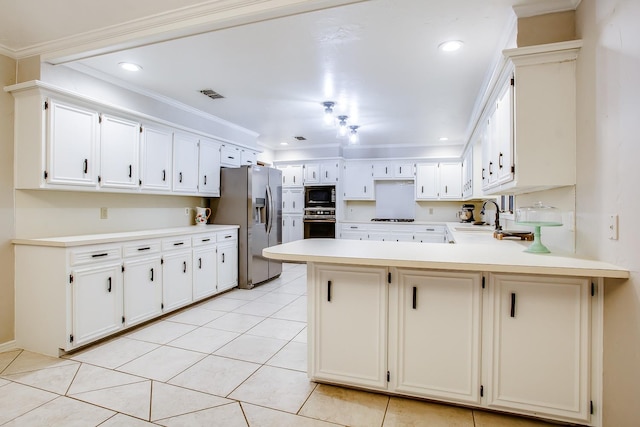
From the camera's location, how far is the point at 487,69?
3.06 meters

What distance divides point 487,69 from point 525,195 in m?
1.23

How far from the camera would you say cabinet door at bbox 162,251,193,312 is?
358cm

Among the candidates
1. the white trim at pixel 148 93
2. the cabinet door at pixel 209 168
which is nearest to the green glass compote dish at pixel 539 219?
the cabinet door at pixel 209 168

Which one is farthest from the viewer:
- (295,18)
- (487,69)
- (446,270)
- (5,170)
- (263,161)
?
(263,161)

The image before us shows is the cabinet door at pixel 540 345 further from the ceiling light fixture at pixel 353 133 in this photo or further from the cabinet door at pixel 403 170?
the cabinet door at pixel 403 170

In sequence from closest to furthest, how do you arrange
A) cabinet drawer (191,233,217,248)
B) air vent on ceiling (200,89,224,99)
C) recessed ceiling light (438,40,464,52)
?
recessed ceiling light (438,40,464,52)
air vent on ceiling (200,89,224,99)
cabinet drawer (191,233,217,248)

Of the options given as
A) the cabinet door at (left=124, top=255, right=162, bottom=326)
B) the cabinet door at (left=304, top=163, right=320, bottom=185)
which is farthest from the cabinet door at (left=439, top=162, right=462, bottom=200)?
the cabinet door at (left=124, top=255, right=162, bottom=326)

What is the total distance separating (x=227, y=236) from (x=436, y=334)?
11.0 feet

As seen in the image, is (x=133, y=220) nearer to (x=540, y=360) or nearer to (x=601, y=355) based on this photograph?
(x=540, y=360)

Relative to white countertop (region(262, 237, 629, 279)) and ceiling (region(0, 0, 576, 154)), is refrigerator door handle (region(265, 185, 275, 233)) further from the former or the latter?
white countertop (region(262, 237, 629, 279))

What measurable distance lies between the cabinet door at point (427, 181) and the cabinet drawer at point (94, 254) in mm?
5380

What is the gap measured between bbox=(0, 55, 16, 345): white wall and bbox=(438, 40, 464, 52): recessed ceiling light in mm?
3658

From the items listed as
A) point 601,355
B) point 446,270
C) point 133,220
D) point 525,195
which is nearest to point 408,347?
point 446,270

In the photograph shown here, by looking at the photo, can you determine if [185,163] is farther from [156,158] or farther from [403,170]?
[403,170]
